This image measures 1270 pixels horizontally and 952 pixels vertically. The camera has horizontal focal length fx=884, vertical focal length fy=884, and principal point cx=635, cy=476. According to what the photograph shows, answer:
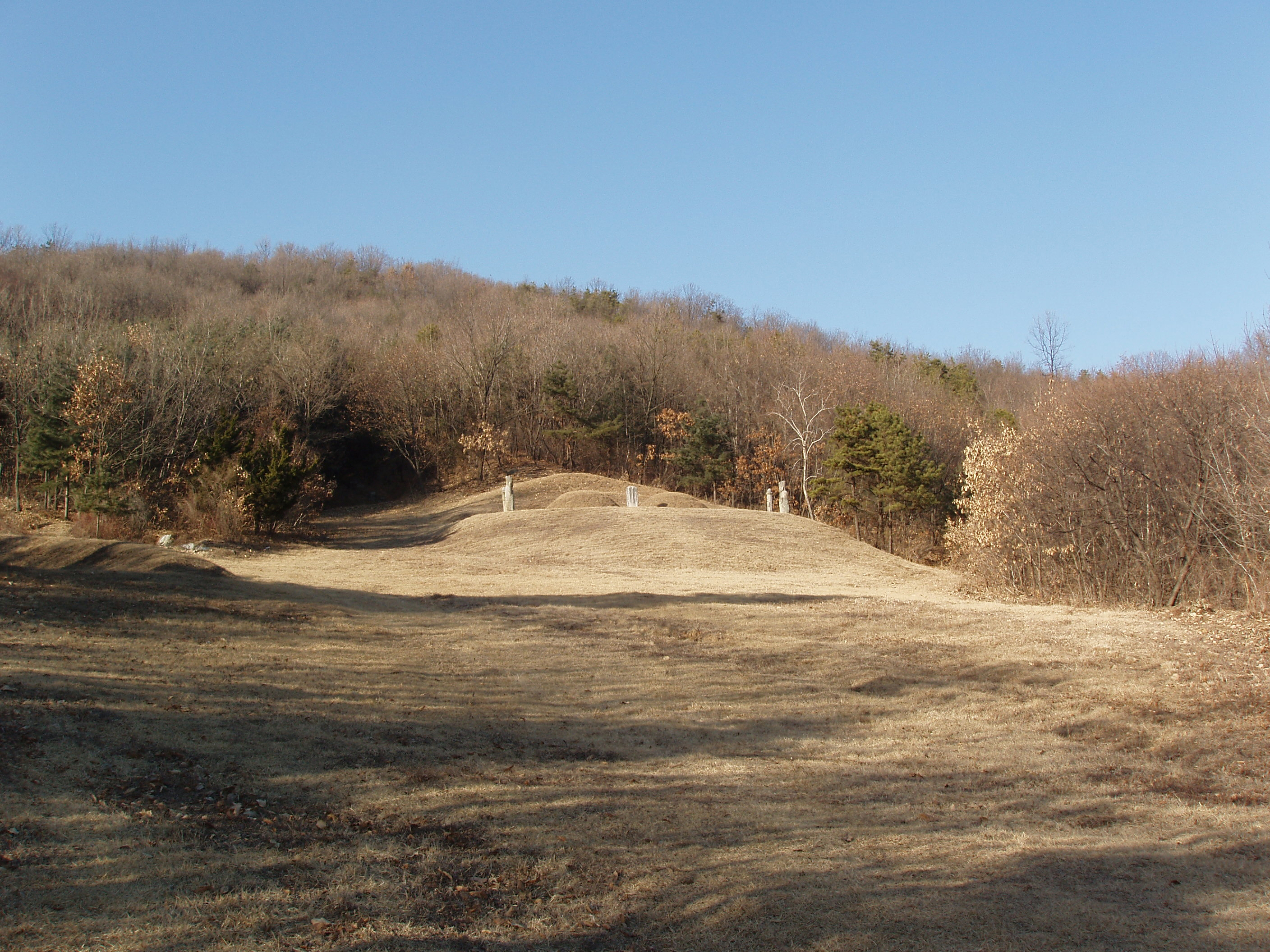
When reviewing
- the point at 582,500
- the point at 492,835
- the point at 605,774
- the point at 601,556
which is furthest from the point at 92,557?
the point at 582,500

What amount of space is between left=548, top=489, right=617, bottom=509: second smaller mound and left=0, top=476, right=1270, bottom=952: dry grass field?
1798 centimetres

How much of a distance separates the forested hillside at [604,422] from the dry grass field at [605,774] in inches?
123

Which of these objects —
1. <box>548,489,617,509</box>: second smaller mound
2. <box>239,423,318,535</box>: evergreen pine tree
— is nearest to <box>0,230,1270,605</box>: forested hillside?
<box>239,423,318,535</box>: evergreen pine tree

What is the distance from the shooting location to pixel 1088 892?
4590mm

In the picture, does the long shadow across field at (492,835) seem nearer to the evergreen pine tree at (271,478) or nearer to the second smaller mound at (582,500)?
the evergreen pine tree at (271,478)

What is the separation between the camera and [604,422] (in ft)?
143

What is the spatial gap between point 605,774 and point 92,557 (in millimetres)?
10037

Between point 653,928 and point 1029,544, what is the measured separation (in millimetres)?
14751

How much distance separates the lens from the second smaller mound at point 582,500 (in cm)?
3092

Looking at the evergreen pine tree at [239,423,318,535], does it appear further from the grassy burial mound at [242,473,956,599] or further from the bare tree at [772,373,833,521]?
the bare tree at [772,373,833,521]

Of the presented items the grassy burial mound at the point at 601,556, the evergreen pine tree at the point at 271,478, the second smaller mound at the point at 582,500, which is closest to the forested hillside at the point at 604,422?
the evergreen pine tree at the point at 271,478

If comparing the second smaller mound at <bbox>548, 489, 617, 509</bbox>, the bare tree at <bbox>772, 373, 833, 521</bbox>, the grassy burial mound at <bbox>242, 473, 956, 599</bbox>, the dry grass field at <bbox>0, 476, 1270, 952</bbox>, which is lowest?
the dry grass field at <bbox>0, 476, 1270, 952</bbox>

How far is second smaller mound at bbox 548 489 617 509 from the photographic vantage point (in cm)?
3092

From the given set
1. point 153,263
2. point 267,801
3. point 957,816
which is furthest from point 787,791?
point 153,263
